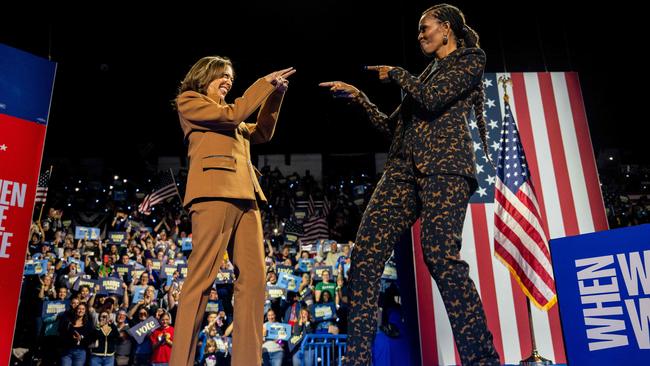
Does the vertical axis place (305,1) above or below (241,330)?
above

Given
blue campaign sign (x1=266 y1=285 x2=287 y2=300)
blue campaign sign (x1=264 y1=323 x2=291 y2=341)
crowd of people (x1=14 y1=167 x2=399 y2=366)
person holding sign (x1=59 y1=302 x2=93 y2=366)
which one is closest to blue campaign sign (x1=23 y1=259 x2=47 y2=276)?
crowd of people (x1=14 y1=167 x2=399 y2=366)

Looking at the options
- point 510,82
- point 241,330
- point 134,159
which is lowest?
point 241,330

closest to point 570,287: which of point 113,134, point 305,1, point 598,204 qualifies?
point 598,204

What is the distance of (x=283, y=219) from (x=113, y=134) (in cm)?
464

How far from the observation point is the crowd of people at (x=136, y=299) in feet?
17.7

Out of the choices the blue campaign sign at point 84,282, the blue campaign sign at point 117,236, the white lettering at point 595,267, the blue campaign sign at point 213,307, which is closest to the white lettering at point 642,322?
the white lettering at point 595,267

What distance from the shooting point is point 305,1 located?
5.47 meters

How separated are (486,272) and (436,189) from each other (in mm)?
2259

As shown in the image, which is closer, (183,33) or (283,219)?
(183,33)

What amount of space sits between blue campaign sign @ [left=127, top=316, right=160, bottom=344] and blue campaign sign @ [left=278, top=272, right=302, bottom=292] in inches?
66.1

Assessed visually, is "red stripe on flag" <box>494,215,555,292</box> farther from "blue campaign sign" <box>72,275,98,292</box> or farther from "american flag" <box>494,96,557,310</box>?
"blue campaign sign" <box>72,275,98,292</box>

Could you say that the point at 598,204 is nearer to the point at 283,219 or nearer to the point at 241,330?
the point at 241,330

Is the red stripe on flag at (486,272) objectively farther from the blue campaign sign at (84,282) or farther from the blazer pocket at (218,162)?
the blue campaign sign at (84,282)

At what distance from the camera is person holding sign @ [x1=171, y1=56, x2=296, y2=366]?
5.92 feet
